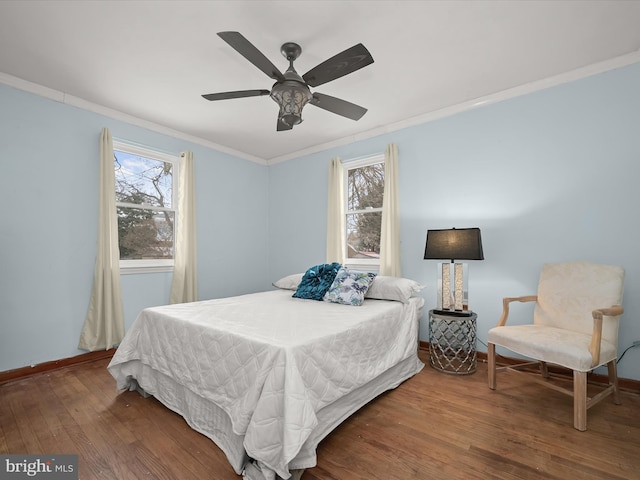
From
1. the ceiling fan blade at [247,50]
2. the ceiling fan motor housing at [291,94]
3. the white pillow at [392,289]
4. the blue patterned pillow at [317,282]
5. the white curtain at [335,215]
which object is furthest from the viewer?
the white curtain at [335,215]

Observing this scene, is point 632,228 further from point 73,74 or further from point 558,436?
point 73,74

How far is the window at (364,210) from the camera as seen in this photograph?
3.85 metres

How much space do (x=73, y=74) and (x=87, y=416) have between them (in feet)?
8.85

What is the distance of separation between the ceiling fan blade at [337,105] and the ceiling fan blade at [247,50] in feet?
1.19

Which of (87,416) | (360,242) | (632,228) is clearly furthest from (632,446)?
(87,416)

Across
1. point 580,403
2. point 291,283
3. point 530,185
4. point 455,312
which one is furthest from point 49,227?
point 530,185

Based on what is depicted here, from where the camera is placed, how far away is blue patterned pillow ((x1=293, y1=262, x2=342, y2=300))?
296 cm

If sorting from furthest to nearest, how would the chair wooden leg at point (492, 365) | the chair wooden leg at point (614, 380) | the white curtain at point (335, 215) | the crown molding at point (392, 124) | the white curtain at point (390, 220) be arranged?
the white curtain at point (335, 215)
the white curtain at point (390, 220)
the crown molding at point (392, 124)
the chair wooden leg at point (492, 365)
the chair wooden leg at point (614, 380)

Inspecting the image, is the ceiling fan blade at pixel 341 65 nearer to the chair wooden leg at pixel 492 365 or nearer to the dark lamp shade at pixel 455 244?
the dark lamp shade at pixel 455 244

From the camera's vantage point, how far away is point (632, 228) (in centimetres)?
236

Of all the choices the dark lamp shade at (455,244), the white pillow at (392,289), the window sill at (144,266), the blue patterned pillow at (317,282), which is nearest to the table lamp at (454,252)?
the dark lamp shade at (455,244)

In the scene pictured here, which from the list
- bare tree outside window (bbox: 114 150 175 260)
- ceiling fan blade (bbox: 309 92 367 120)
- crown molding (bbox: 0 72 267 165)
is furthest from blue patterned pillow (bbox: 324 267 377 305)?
crown molding (bbox: 0 72 267 165)

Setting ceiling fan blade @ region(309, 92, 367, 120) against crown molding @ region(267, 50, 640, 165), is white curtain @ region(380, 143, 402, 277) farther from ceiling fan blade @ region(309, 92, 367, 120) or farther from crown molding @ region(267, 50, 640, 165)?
ceiling fan blade @ region(309, 92, 367, 120)

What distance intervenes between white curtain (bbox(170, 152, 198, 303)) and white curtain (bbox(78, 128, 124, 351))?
64 centimetres
